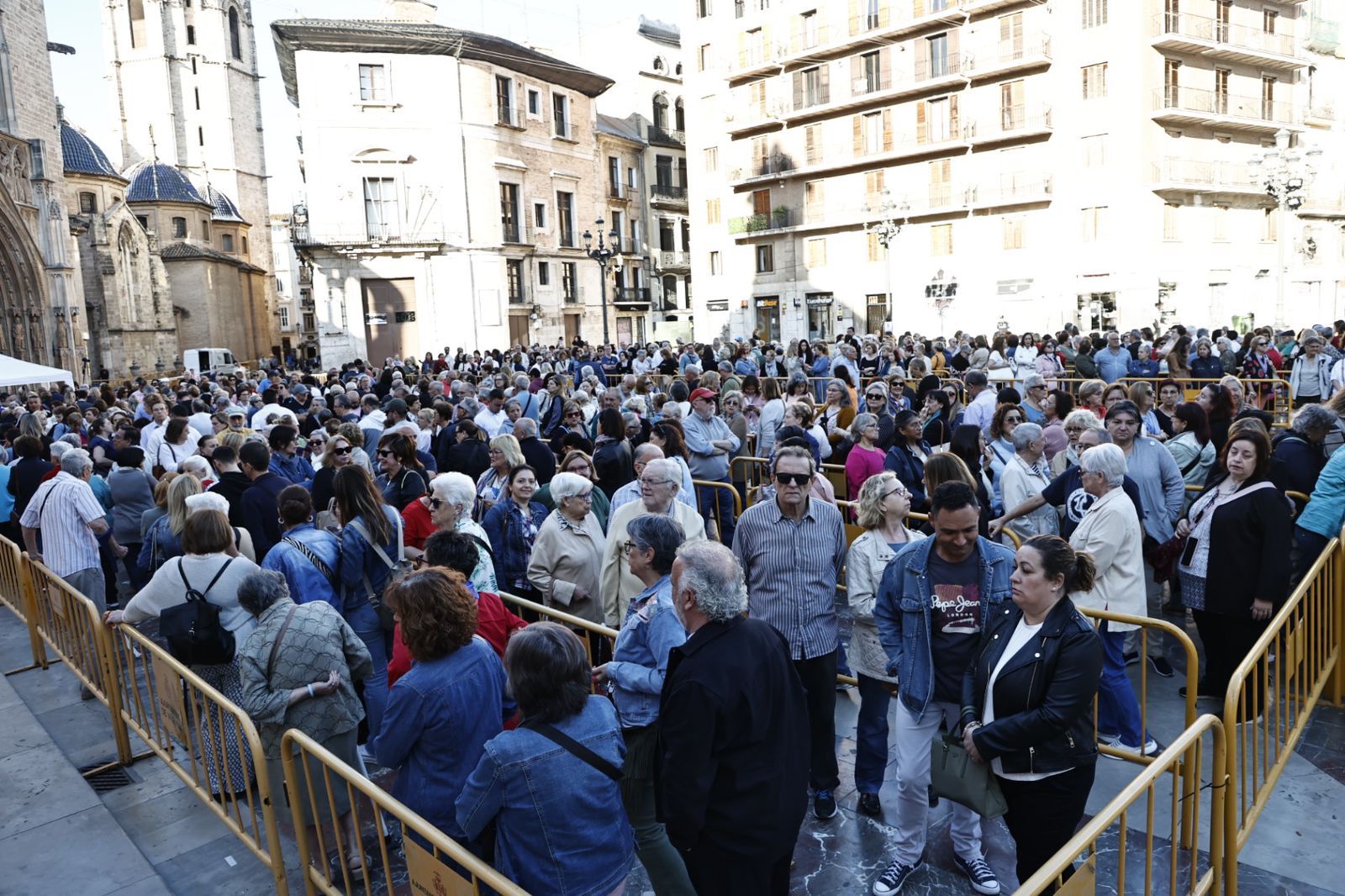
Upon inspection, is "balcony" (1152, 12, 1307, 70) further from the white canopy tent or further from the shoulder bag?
the shoulder bag

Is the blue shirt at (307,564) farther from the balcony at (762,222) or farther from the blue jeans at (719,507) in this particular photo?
the balcony at (762,222)

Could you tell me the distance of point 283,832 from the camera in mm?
4930

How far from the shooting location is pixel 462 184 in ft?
121

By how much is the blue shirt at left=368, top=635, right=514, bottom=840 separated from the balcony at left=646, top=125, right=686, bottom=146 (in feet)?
169

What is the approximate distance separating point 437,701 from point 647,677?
2.66 ft

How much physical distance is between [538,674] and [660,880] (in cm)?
133

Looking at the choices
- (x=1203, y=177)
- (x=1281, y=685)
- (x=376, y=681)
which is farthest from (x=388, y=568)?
(x=1203, y=177)

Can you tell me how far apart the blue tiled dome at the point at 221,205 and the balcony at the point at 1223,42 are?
50.5 m

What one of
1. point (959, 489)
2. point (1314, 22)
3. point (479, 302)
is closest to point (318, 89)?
point (479, 302)

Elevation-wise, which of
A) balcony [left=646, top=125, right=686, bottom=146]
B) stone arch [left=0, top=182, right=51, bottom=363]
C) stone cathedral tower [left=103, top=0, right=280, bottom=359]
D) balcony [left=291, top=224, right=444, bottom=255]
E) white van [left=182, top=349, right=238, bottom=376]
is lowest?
white van [left=182, top=349, right=238, bottom=376]

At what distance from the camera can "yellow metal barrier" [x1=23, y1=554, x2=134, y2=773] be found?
594 centimetres

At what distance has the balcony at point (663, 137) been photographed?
52.6 metres

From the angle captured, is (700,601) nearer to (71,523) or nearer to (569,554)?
(569,554)

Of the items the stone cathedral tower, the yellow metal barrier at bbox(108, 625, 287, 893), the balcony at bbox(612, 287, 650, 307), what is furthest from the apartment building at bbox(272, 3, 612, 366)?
the yellow metal barrier at bbox(108, 625, 287, 893)
